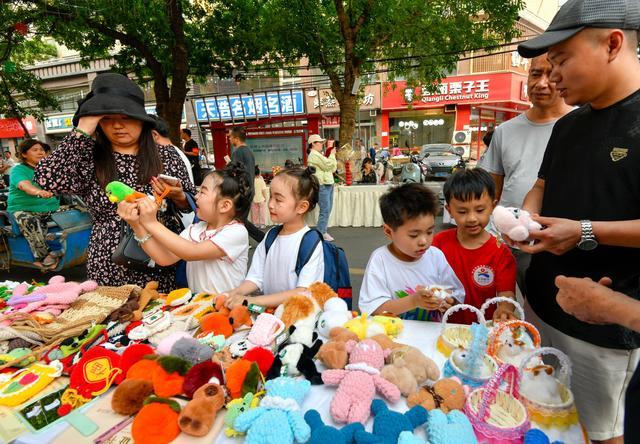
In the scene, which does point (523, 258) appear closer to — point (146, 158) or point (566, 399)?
point (566, 399)

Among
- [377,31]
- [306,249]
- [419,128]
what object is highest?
[377,31]

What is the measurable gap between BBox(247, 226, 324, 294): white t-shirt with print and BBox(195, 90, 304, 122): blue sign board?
9781 millimetres

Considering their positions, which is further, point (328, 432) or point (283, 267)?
point (283, 267)

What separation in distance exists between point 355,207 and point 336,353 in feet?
19.4

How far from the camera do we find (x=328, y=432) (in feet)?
2.65

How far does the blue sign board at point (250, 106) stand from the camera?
10.9 metres

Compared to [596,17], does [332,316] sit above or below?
below

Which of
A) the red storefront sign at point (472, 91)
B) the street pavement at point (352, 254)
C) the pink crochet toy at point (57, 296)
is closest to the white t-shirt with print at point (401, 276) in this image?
the pink crochet toy at point (57, 296)

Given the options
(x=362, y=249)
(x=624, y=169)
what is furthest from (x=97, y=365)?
(x=362, y=249)

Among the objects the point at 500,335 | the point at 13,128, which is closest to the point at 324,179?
the point at 500,335

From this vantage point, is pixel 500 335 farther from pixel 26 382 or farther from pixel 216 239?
pixel 26 382

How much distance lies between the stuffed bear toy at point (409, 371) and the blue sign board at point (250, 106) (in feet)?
34.8

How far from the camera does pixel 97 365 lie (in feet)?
3.71

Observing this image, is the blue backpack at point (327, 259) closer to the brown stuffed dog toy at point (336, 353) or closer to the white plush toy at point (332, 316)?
the white plush toy at point (332, 316)
